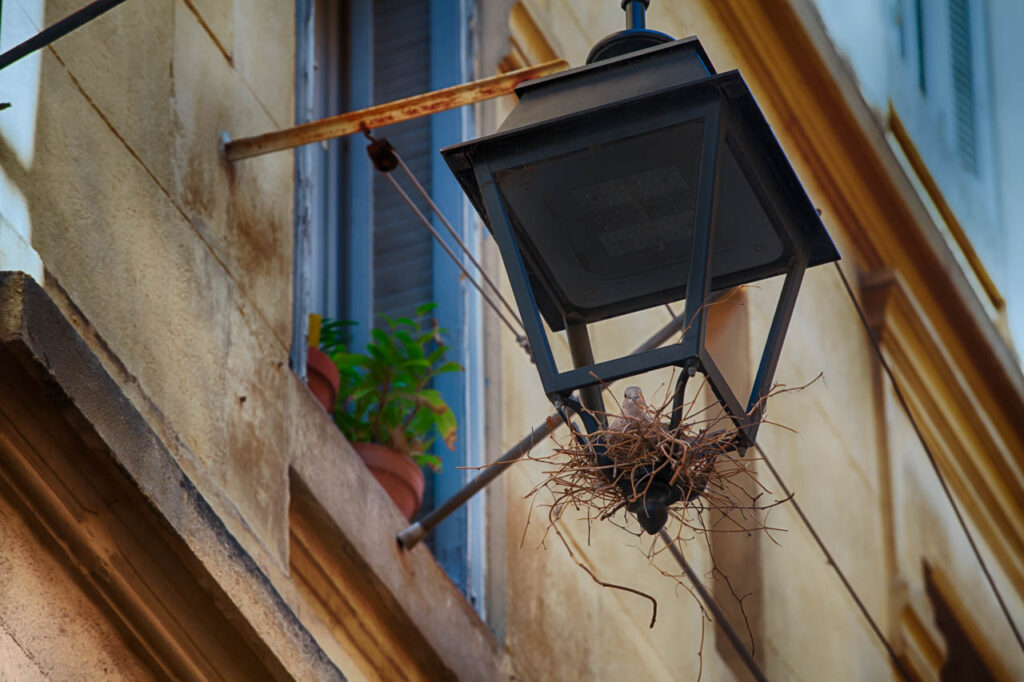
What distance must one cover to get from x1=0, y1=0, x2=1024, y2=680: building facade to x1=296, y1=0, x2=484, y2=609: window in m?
0.02

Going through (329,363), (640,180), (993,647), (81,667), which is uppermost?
(329,363)

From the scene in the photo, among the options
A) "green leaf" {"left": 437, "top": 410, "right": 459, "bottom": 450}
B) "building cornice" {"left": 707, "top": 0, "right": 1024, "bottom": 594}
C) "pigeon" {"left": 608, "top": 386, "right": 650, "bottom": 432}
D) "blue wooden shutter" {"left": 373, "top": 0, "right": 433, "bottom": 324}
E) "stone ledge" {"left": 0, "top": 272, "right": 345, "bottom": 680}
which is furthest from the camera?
"building cornice" {"left": 707, "top": 0, "right": 1024, "bottom": 594}

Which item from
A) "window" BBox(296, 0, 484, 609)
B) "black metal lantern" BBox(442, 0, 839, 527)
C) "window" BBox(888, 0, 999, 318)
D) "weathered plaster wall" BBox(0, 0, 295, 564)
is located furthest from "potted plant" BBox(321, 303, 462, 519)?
"window" BBox(888, 0, 999, 318)

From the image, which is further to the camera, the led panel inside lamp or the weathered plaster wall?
the weathered plaster wall

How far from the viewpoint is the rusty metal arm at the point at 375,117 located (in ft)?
18.3

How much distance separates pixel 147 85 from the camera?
17.9 feet

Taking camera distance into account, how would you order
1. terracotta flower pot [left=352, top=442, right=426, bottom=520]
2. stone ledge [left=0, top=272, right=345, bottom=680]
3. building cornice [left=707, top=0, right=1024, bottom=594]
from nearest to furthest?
stone ledge [left=0, top=272, right=345, bottom=680], terracotta flower pot [left=352, top=442, right=426, bottom=520], building cornice [left=707, top=0, right=1024, bottom=594]

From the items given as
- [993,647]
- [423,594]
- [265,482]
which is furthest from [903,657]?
[265,482]

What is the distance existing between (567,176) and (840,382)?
267 inches

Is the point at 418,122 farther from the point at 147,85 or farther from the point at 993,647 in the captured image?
the point at 993,647

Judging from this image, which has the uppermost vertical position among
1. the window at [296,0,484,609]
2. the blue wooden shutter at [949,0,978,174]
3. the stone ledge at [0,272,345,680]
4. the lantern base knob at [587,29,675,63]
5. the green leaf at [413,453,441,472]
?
the blue wooden shutter at [949,0,978,174]

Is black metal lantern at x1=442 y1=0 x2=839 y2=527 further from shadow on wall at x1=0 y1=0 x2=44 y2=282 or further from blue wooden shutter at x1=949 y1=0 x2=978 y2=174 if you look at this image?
blue wooden shutter at x1=949 y1=0 x2=978 y2=174

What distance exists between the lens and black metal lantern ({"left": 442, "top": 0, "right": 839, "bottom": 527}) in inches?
171

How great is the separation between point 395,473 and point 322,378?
1.47 ft
